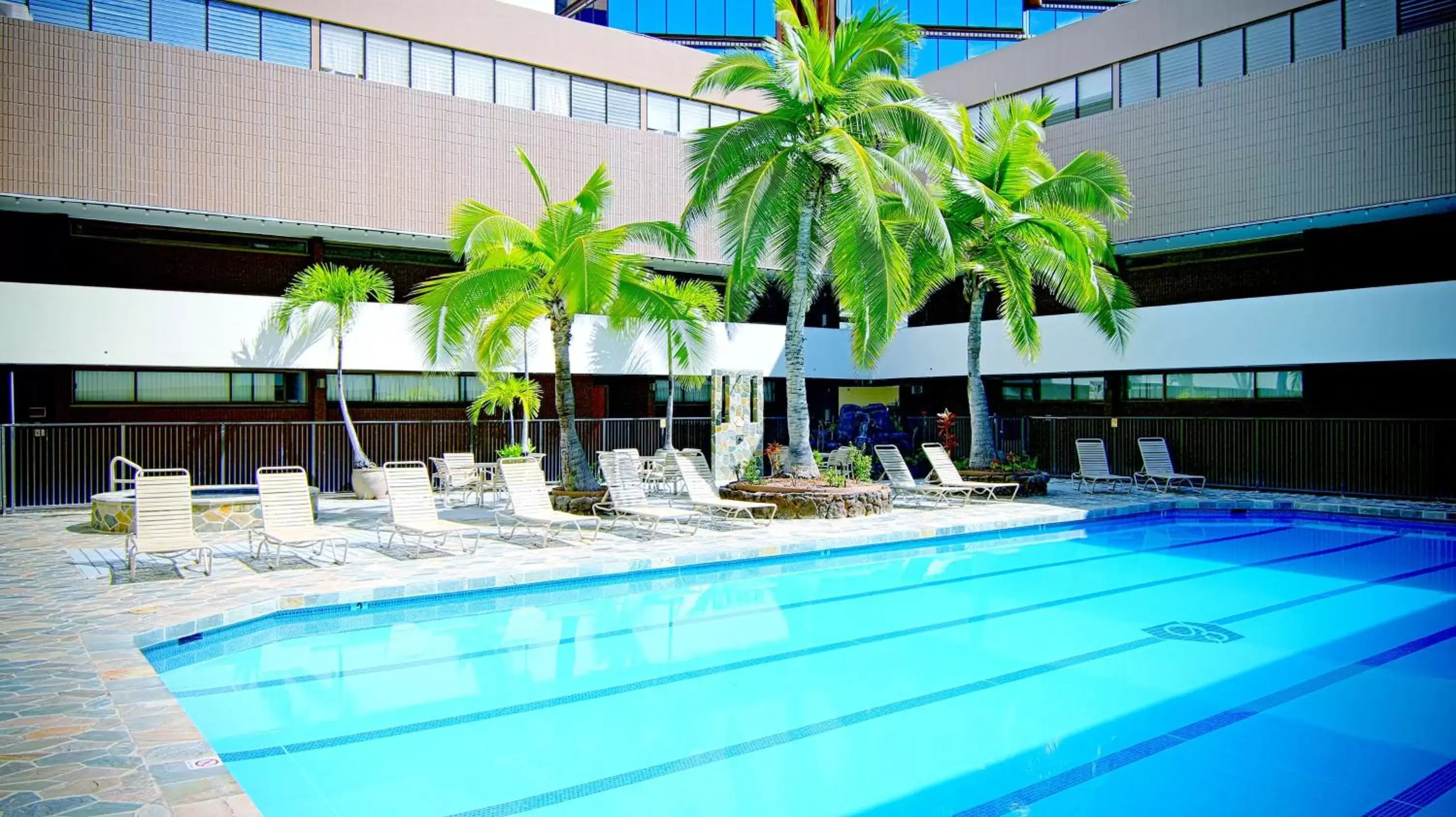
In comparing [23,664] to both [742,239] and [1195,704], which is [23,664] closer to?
[1195,704]

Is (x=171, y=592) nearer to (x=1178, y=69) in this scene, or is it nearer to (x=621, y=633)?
(x=621, y=633)

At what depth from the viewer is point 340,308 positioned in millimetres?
18484

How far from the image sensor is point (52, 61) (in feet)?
54.1

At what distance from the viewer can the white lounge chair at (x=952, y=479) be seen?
58.4 feet

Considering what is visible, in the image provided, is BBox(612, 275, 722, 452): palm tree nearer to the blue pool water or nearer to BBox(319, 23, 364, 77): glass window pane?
the blue pool water

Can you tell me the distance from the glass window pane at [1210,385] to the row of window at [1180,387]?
0.04 feet

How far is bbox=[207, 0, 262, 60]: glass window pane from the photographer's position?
1817 centimetres

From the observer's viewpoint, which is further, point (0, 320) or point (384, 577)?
point (0, 320)

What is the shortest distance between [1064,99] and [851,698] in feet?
67.0

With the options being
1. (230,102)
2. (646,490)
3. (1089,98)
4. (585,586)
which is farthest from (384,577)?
(1089,98)

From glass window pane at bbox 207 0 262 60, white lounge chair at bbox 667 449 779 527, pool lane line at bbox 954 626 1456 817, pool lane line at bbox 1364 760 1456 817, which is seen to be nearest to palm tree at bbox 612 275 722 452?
white lounge chair at bbox 667 449 779 527

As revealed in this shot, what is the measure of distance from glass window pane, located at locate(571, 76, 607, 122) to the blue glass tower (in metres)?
15.7

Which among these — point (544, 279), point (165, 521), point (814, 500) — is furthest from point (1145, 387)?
point (165, 521)

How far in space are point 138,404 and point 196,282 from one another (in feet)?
9.08
